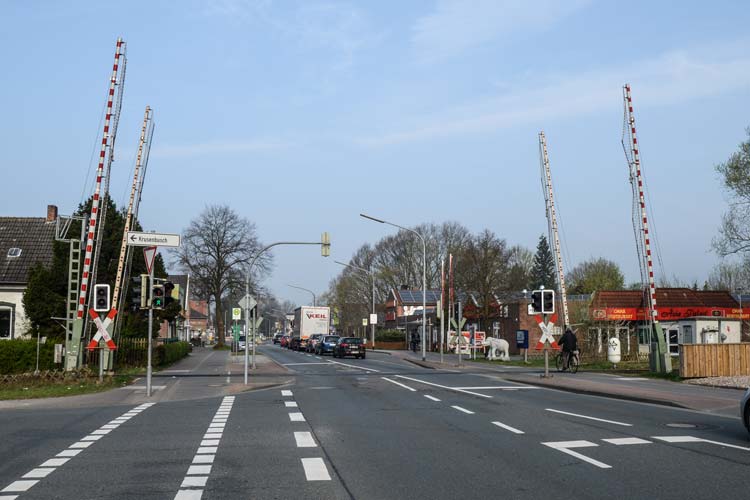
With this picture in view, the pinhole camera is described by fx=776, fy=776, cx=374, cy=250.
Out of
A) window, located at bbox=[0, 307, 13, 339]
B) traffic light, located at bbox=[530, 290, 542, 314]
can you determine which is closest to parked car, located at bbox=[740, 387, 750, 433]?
traffic light, located at bbox=[530, 290, 542, 314]

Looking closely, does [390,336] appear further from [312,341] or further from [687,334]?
[687,334]

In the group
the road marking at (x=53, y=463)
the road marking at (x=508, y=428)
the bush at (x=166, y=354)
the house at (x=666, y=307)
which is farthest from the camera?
the house at (x=666, y=307)

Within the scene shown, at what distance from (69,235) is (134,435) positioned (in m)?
32.1

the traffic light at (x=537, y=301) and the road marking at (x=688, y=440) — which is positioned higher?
the traffic light at (x=537, y=301)

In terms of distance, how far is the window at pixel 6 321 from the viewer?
46438 millimetres

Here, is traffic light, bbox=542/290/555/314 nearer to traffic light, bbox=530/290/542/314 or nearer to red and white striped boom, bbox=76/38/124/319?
traffic light, bbox=530/290/542/314

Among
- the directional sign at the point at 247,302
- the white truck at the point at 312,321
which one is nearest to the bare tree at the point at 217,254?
the white truck at the point at 312,321

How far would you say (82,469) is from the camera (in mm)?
9242

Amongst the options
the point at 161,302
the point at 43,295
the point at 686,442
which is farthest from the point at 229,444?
the point at 43,295

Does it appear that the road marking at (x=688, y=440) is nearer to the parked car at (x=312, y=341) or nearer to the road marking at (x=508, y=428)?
the road marking at (x=508, y=428)

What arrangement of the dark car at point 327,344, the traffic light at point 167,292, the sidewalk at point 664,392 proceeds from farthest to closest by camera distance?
the dark car at point 327,344, the traffic light at point 167,292, the sidewalk at point 664,392

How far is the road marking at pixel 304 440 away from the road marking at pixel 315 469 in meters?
1.27

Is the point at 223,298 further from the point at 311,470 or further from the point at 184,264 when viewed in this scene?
the point at 311,470

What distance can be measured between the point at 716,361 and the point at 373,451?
2052 cm
